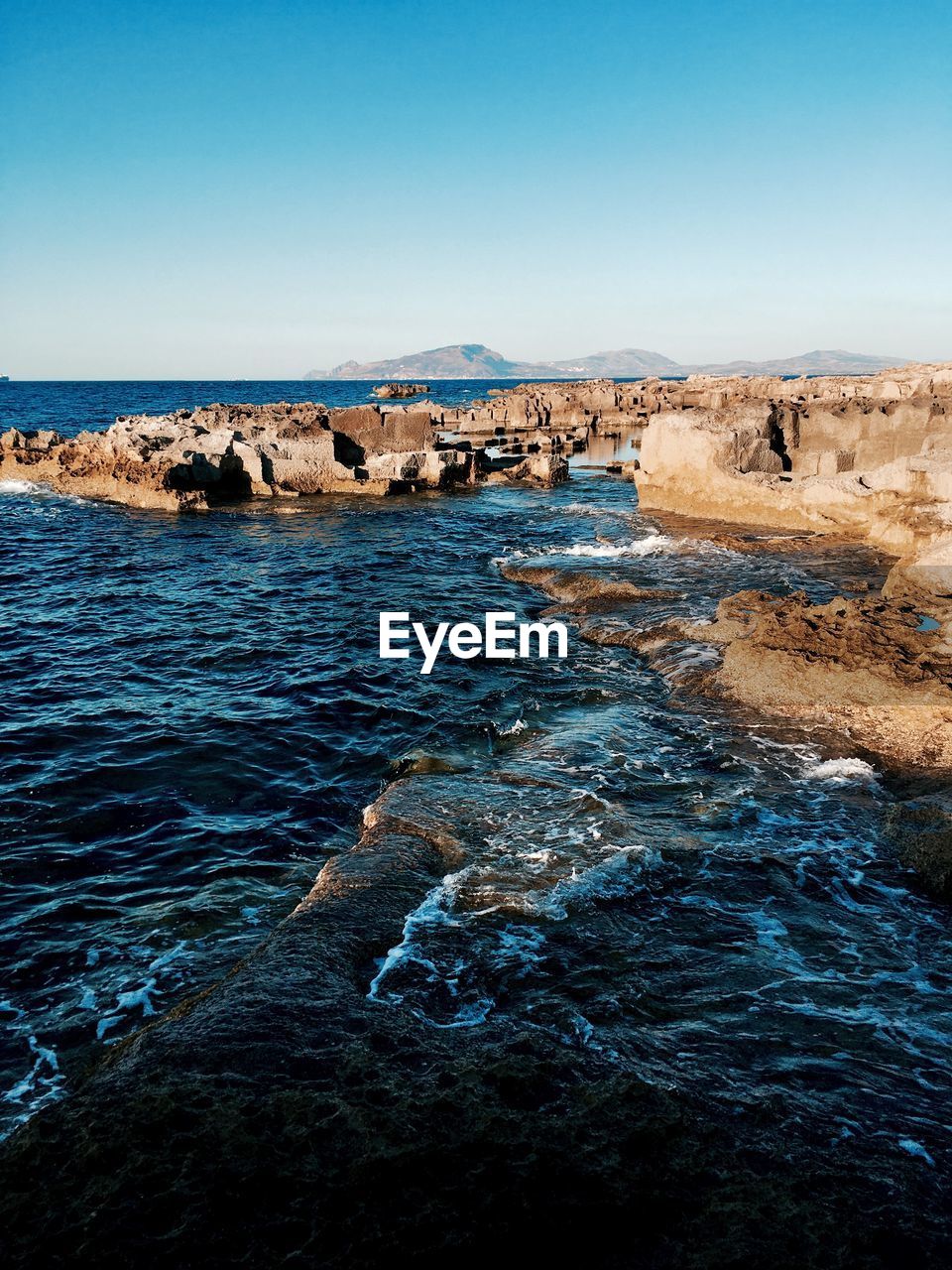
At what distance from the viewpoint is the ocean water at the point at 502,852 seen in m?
4.50

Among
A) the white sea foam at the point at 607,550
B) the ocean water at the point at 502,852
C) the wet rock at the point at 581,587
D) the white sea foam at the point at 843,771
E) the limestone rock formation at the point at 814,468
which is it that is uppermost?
the limestone rock formation at the point at 814,468

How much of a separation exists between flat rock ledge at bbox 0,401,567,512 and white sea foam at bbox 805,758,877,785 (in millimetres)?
21972

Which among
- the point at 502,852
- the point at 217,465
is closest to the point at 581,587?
the point at 502,852

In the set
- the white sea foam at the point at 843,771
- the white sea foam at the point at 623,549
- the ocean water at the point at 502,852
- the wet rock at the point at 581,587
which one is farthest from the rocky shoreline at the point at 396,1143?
the white sea foam at the point at 623,549

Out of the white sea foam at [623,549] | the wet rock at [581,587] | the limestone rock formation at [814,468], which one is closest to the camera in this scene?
the wet rock at [581,587]

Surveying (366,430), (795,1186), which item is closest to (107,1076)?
(795,1186)

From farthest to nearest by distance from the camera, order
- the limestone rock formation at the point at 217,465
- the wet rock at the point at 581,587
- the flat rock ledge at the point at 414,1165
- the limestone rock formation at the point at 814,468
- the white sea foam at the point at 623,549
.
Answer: the limestone rock formation at the point at 217,465 → the white sea foam at the point at 623,549 → the limestone rock formation at the point at 814,468 → the wet rock at the point at 581,587 → the flat rock ledge at the point at 414,1165

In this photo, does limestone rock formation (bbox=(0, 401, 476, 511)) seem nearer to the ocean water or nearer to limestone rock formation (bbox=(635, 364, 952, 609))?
limestone rock formation (bbox=(635, 364, 952, 609))

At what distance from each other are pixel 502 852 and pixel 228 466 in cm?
2337

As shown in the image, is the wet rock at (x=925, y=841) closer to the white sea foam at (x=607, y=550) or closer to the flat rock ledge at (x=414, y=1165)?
the flat rock ledge at (x=414, y=1165)

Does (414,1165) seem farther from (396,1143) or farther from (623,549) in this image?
(623,549)

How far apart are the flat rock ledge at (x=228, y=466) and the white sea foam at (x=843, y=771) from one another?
22.0 m

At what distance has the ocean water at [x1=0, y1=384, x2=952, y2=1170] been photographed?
177 inches

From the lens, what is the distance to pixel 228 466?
2689 cm
